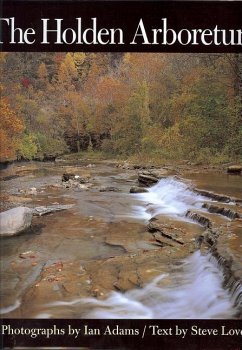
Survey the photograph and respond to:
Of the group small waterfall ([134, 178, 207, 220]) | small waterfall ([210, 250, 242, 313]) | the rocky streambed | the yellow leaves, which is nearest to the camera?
small waterfall ([210, 250, 242, 313])

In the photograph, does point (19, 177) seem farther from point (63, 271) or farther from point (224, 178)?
point (224, 178)

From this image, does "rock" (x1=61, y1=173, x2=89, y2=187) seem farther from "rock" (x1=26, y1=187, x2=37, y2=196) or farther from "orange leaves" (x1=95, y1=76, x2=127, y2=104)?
"orange leaves" (x1=95, y1=76, x2=127, y2=104)

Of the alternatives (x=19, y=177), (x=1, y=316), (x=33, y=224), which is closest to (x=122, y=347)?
(x=1, y=316)

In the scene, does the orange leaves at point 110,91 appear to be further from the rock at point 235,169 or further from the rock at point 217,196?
the rock at point 217,196

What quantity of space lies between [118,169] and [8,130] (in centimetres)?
100

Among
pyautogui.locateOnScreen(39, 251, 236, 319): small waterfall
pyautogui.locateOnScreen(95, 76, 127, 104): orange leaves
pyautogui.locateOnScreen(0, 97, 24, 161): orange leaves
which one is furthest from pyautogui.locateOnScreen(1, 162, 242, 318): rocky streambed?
pyautogui.locateOnScreen(95, 76, 127, 104): orange leaves

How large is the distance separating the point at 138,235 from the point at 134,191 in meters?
0.71

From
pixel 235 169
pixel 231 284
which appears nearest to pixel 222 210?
pixel 235 169

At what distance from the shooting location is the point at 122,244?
343 centimetres

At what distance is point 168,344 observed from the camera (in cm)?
296

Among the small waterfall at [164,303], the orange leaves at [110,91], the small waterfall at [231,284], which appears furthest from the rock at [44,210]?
the small waterfall at [231,284]

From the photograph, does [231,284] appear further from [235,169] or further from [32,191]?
[32,191]

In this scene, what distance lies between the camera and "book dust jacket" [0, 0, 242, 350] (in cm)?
297

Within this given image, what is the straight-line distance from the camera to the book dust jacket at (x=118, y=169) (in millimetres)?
2969
